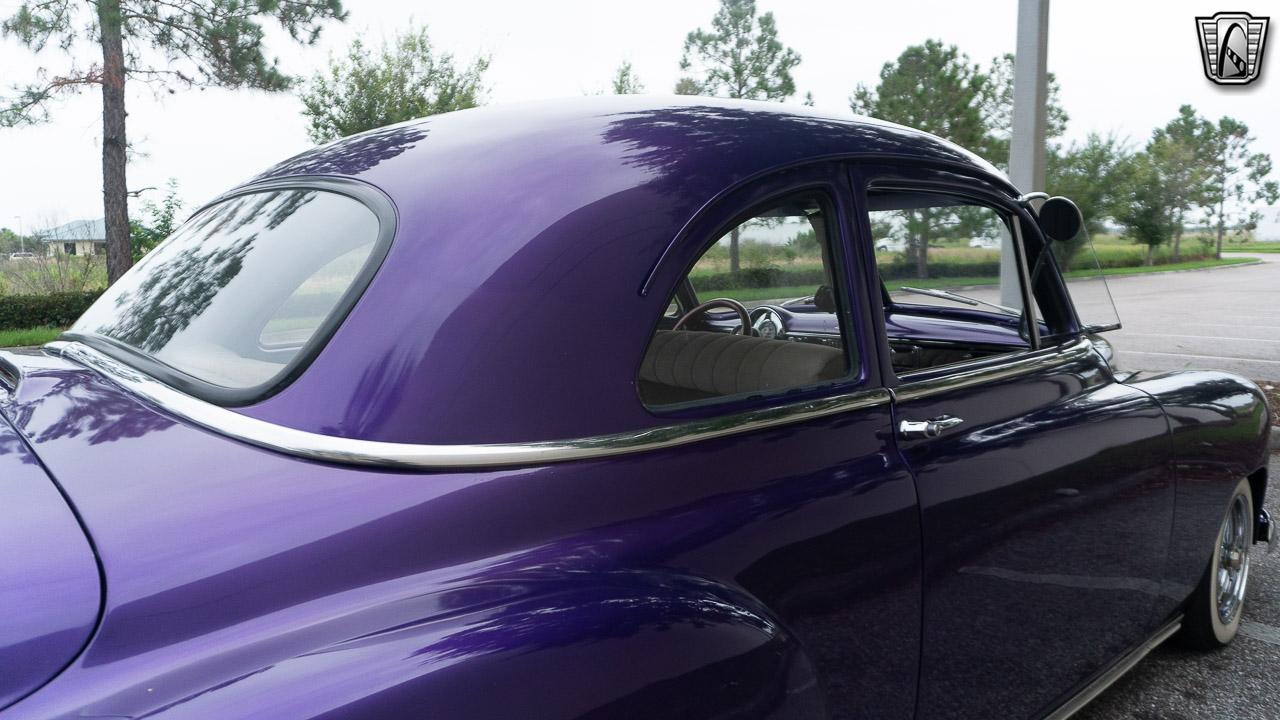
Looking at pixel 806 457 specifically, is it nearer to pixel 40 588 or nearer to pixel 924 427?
pixel 924 427

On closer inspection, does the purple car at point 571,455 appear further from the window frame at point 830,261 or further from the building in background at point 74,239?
the building in background at point 74,239

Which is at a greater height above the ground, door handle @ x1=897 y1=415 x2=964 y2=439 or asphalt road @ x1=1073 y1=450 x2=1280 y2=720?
door handle @ x1=897 y1=415 x2=964 y2=439

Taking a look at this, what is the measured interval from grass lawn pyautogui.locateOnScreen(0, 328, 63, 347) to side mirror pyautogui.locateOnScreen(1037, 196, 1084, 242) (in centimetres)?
1757

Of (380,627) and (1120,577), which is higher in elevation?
(380,627)

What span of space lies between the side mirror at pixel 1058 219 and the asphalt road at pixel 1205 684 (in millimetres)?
1440

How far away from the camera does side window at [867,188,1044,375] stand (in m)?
2.36

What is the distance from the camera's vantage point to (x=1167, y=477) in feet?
8.67

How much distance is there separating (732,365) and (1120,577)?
124 cm

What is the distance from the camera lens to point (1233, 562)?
335 centimetres

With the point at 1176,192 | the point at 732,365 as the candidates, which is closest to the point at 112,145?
the point at 732,365

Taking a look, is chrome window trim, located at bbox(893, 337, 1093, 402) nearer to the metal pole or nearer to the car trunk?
the car trunk

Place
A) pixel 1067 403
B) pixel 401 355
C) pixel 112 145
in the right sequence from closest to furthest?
pixel 401 355 → pixel 1067 403 → pixel 112 145

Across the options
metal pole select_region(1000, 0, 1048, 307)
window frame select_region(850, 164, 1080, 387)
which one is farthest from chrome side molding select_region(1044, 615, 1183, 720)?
metal pole select_region(1000, 0, 1048, 307)

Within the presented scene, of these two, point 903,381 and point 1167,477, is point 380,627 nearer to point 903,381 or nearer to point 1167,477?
point 903,381
